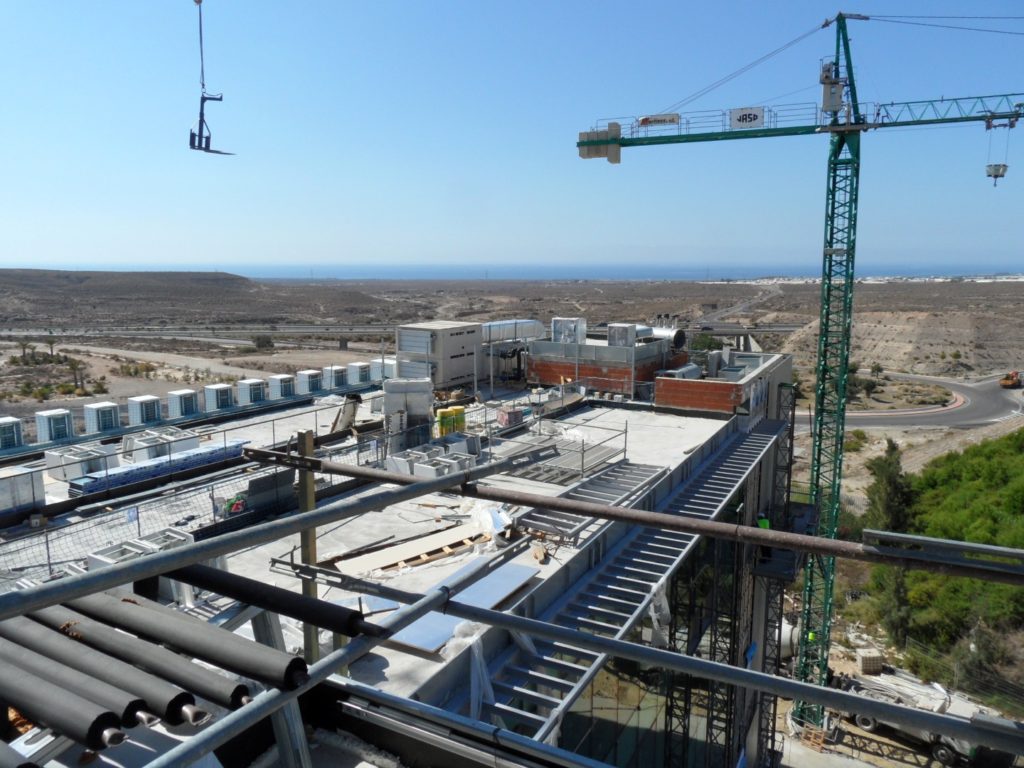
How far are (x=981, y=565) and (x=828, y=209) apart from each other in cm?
3696

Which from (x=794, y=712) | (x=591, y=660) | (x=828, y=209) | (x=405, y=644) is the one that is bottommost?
(x=794, y=712)

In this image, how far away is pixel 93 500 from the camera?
52.9 feet

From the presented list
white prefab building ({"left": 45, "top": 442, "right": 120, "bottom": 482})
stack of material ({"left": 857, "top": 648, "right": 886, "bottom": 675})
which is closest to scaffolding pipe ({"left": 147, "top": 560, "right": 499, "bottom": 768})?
white prefab building ({"left": 45, "top": 442, "right": 120, "bottom": 482})

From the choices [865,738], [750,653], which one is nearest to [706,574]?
[750,653]

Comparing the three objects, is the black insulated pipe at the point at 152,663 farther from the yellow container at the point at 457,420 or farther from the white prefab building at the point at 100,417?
the white prefab building at the point at 100,417

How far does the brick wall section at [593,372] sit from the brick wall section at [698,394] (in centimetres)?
275

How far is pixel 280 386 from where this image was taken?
1087 inches

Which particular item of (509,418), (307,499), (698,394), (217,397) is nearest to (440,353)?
(509,418)

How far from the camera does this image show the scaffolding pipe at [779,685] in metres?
3.16

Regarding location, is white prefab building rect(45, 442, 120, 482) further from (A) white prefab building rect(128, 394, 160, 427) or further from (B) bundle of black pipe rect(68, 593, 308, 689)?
(B) bundle of black pipe rect(68, 593, 308, 689)

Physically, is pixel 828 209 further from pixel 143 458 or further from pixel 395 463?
pixel 143 458

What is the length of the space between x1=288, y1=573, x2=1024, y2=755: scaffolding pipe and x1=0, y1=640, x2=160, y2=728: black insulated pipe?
5.45 feet

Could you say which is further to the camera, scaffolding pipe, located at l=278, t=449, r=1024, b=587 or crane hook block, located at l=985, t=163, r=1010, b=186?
crane hook block, located at l=985, t=163, r=1010, b=186

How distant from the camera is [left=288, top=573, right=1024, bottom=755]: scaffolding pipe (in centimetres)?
316
